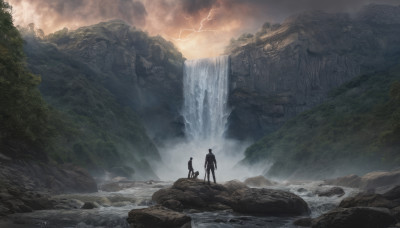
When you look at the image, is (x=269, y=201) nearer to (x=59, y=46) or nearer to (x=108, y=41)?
(x=108, y=41)

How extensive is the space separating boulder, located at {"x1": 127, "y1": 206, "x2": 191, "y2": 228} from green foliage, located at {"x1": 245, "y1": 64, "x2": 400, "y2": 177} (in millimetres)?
32936

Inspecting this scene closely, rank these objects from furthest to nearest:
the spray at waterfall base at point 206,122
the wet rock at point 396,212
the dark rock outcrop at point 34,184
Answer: the spray at waterfall base at point 206,122, the dark rock outcrop at point 34,184, the wet rock at point 396,212

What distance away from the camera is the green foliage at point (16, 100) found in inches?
1008

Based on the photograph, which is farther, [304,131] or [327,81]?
[327,81]

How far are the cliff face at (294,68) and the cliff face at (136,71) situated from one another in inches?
739

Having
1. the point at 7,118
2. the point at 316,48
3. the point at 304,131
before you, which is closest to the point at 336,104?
the point at 304,131

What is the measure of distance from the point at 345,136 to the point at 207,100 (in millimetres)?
48392

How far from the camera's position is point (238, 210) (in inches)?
813

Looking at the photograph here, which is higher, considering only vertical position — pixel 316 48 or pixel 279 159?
pixel 316 48

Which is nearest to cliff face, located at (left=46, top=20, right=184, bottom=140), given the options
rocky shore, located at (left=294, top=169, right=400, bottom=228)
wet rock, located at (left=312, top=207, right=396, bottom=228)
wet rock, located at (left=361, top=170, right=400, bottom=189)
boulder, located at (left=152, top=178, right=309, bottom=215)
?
wet rock, located at (left=361, top=170, right=400, bottom=189)

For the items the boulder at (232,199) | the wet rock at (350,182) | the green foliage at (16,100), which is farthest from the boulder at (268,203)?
the green foliage at (16,100)

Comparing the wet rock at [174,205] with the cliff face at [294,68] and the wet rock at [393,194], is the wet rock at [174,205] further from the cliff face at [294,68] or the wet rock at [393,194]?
the cliff face at [294,68]

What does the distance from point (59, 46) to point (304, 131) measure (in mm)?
80132

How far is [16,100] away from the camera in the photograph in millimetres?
26438
